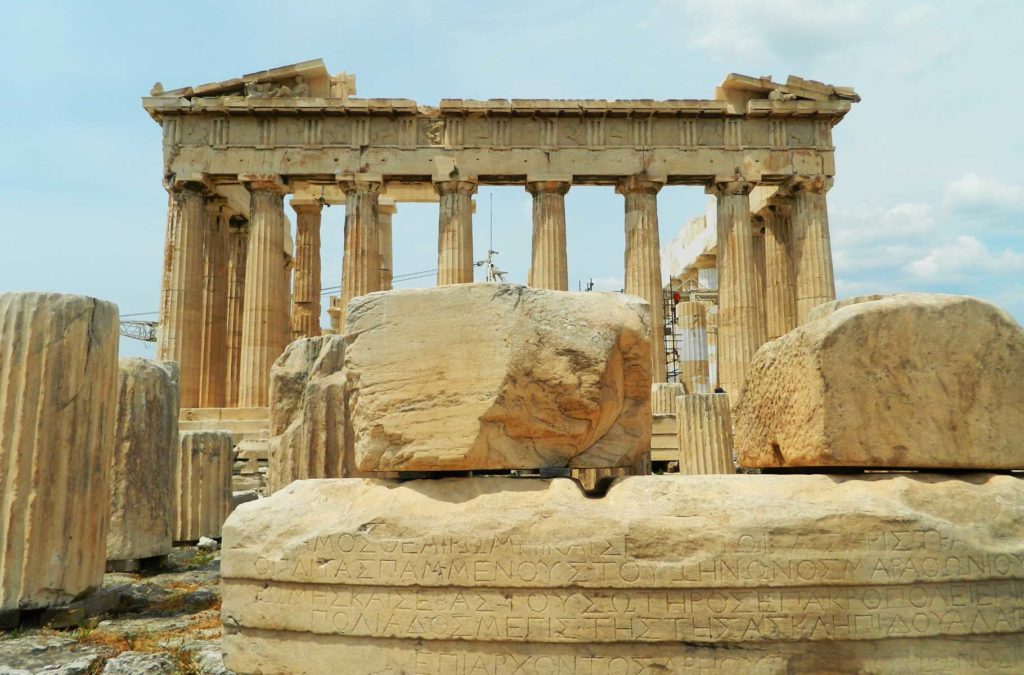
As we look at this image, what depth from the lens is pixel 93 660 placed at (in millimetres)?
3580

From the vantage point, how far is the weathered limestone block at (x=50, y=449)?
4.15m

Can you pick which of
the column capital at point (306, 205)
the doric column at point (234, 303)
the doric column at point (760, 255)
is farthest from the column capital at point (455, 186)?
the doric column at point (760, 255)

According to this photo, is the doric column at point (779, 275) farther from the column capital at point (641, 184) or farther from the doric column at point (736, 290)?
the column capital at point (641, 184)

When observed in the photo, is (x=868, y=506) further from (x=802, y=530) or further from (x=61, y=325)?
(x=61, y=325)

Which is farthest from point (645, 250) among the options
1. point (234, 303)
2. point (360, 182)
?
point (234, 303)

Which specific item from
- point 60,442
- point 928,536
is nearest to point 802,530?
point 928,536

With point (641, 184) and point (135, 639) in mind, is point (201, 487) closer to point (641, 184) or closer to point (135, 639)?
point (135, 639)

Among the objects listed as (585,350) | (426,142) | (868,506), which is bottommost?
(868,506)

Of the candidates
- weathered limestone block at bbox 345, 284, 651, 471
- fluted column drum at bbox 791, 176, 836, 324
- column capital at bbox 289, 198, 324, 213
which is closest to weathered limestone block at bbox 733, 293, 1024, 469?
weathered limestone block at bbox 345, 284, 651, 471

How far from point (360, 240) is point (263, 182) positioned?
2.94m

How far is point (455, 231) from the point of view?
19.1 meters

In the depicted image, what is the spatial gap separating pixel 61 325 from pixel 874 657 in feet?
15.1

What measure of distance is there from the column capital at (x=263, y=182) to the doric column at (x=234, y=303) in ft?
7.20

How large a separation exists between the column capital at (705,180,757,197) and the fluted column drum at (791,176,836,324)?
123cm
